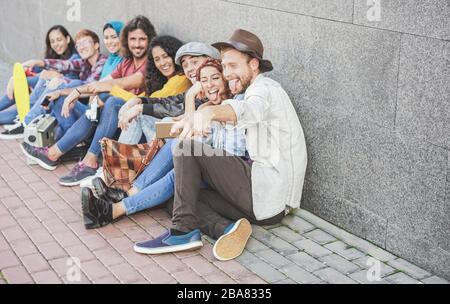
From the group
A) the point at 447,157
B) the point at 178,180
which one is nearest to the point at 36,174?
the point at 178,180

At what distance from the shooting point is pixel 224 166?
15.2 feet

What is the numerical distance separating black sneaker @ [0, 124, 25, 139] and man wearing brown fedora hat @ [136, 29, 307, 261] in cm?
306

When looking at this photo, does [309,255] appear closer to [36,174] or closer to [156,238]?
[156,238]

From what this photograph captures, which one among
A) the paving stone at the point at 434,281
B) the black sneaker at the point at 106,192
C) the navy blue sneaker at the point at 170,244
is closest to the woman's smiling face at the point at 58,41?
the black sneaker at the point at 106,192

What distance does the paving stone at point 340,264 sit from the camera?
434cm


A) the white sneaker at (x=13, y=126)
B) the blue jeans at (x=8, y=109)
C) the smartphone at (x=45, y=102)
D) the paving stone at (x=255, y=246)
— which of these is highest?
the smartphone at (x=45, y=102)

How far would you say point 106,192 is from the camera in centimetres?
522

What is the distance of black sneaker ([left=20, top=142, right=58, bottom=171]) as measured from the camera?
6203 millimetres

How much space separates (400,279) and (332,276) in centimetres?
42

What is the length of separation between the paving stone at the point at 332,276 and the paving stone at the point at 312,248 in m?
0.22

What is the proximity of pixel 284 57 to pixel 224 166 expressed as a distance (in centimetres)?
108

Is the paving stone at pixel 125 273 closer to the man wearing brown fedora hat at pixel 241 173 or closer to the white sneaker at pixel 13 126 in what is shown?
the man wearing brown fedora hat at pixel 241 173

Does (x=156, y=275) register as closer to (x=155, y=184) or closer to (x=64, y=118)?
(x=155, y=184)

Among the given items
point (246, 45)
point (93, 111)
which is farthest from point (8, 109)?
point (246, 45)
